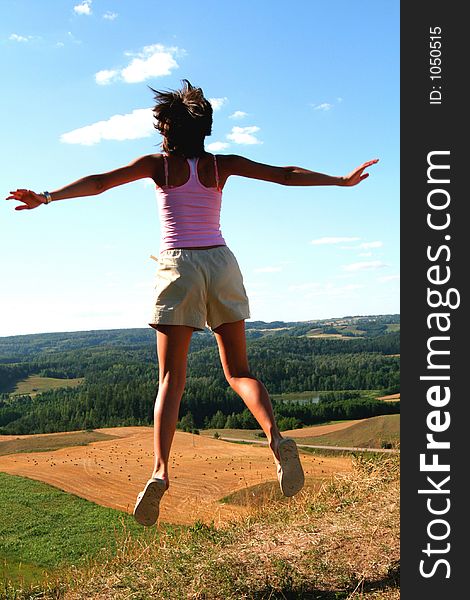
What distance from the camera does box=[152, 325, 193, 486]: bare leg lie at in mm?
3418

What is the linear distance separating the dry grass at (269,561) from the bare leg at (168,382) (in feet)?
3.20

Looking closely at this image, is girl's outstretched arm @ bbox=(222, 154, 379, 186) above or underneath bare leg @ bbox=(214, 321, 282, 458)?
above

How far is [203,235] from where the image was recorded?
341cm

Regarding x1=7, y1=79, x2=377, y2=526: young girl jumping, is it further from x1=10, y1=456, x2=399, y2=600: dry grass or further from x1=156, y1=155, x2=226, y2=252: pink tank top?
x1=10, y1=456, x2=399, y2=600: dry grass

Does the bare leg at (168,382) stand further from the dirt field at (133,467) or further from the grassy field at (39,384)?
the grassy field at (39,384)

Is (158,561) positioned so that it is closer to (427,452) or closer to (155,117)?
(427,452)

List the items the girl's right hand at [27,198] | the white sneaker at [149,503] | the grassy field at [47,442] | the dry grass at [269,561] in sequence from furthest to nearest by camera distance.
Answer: the grassy field at [47,442], the dry grass at [269,561], the white sneaker at [149,503], the girl's right hand at [27,198]

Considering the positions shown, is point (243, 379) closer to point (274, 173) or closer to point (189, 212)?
point (189, 212)

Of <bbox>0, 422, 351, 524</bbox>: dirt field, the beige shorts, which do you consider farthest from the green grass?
the beige shorts

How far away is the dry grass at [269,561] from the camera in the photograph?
3707 millimetres

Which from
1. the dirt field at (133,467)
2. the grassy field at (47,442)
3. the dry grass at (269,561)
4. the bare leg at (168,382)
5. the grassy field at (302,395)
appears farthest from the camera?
the grassy field at (302,395)

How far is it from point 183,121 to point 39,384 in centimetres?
12356

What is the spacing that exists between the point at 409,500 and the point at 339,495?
110 inches

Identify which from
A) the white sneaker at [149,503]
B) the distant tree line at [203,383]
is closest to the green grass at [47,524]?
the distant tree line at [203,383]
